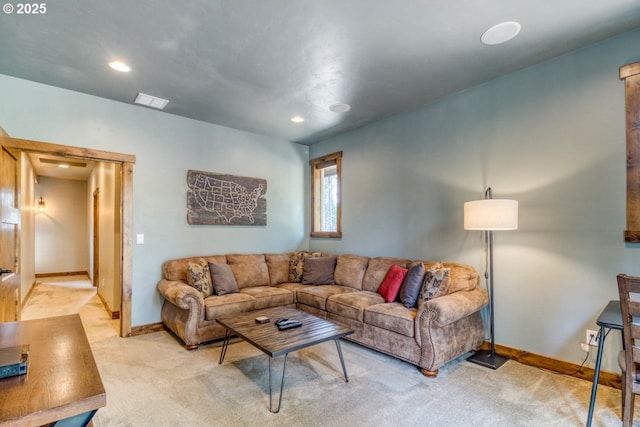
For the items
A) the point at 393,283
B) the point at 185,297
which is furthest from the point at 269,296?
the point at 393,283

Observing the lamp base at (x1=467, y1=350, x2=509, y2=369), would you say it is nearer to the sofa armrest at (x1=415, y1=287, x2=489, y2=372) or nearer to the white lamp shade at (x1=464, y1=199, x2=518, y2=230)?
the sofa armrest at (x1=415, y1=287, x2=489, y2=372)

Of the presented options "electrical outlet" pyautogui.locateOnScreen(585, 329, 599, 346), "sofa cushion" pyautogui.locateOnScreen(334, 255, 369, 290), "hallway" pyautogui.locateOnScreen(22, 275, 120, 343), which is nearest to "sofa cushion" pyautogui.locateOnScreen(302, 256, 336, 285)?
"sofa cushion" pyautogui.locateOnScreen(334, 255, 369, 290)

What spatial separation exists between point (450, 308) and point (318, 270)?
6.77 feet

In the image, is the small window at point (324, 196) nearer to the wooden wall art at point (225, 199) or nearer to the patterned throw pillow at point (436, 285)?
the wooden wall art at point (225, 199)

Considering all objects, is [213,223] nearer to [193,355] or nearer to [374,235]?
[193,355]

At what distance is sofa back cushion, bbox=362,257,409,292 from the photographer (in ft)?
12.5

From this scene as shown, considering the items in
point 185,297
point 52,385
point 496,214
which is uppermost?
point 496,214

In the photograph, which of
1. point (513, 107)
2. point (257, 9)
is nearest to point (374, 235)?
point (513, 107)

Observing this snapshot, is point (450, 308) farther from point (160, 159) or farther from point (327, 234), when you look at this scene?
point (160, 159)

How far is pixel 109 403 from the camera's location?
2244 millimetres

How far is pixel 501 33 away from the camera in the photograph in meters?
2.35

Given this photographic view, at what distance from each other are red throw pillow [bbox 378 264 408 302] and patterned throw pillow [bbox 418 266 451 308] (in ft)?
1.08

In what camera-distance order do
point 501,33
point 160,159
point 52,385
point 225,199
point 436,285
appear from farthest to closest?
1. point 225,199
2. point 160,159
3. point 436,285
4. point 501,33
5. point 52,385

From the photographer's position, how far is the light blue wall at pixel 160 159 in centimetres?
322
